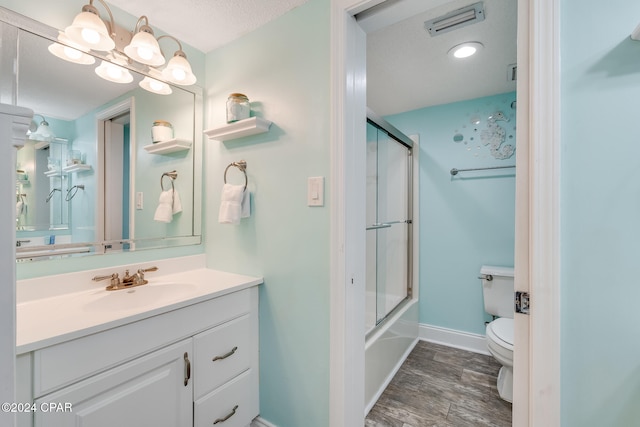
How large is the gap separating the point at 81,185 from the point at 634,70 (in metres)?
2.08

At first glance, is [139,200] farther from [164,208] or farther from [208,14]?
[208,14]

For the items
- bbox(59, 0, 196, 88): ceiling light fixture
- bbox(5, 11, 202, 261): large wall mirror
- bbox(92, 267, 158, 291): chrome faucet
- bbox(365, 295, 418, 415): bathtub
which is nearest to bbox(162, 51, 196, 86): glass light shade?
bbox(59, 0, 196, 88): ceiling light fixture

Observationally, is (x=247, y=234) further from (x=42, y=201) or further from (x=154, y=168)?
(x=42, y=201)

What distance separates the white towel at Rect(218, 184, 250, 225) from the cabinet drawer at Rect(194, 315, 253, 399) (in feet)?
1.64

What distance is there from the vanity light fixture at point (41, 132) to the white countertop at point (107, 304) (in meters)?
0.61

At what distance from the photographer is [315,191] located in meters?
1.28

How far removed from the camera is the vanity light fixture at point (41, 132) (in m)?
1.17

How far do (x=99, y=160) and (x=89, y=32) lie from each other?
56 cm

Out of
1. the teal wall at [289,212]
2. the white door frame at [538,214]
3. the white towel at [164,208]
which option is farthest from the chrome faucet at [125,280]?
the white door frame at [538,214]

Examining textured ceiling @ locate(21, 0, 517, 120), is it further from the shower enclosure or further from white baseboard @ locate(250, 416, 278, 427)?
white baseboard @ locate(250, 416, 278, 427)

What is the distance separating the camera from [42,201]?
47.9 inches

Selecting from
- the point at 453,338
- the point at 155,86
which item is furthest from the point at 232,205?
the point at 453,338

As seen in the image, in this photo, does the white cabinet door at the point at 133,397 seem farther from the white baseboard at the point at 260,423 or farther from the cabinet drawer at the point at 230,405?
the white baseboard at the point at 260,423

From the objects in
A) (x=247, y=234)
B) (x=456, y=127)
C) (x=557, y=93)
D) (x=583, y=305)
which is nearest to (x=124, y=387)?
(x=247, y=234)
